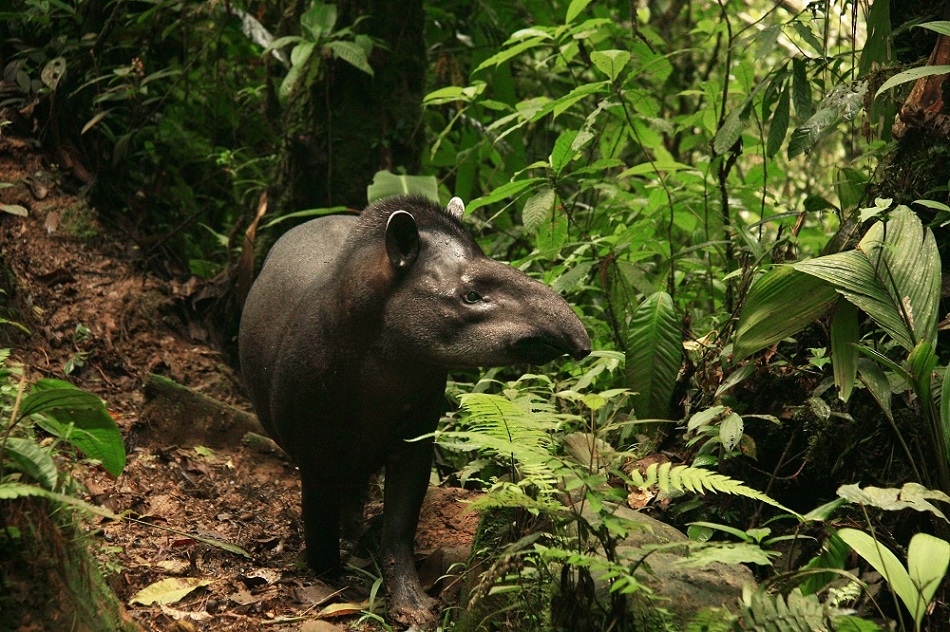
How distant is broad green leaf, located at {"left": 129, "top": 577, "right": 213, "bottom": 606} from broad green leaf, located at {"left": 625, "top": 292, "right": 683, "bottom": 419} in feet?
7.02

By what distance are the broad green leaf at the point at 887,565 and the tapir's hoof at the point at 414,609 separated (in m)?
1.85

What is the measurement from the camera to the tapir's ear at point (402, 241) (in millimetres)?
4113

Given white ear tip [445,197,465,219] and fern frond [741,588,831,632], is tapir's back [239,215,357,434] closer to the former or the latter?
white ear tip [445,197,465,219]

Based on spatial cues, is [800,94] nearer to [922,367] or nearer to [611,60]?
[611,60]

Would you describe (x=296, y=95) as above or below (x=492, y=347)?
above

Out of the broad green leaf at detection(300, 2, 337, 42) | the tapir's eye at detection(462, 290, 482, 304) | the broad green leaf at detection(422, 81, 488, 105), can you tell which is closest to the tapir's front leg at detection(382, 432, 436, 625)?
the tapir's eye at detection(462, 290, 482, 304)

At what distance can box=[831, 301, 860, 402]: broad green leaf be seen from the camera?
11.7 feet

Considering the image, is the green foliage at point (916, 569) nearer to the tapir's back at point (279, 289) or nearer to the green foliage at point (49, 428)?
the green foliage at point (49, 428)

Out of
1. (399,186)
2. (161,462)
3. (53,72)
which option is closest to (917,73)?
(399,186)

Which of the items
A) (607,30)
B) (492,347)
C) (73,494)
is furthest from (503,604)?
(607,30)

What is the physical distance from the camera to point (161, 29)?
24.7ft

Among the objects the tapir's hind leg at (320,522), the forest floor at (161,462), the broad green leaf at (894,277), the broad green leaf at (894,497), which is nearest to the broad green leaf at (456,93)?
the forest floor at (161,462)

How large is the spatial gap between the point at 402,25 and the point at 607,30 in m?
1.89

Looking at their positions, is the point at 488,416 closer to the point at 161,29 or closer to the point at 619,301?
the point at 619,301
